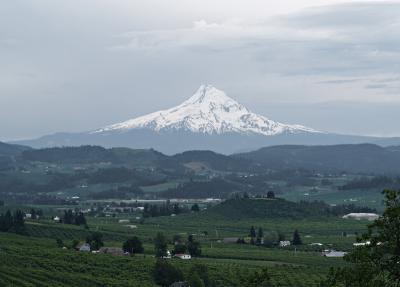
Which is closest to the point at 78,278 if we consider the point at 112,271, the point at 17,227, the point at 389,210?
the point at 112,271

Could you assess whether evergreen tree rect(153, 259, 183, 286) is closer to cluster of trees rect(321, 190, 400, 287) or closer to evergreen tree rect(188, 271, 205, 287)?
evergreen tree rect(188, 271, 205, 287)

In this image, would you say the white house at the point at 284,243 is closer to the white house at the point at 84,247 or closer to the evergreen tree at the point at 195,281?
the white house at the point at 84,247

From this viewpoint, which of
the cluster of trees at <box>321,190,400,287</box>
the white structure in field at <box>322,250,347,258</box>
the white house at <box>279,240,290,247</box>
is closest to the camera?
the cluster of trees at <box>321,190,400,287</box>

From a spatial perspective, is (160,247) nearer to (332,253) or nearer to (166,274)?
(166,274)

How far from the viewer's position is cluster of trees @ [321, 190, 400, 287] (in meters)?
34.9

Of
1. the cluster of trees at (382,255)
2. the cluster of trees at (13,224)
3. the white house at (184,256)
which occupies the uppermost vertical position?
the cluster of trees at (382,255)

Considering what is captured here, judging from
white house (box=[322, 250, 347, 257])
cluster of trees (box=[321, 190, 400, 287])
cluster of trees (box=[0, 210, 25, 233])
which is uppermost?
cluster of trees (box=[321, 190, 400, 287])

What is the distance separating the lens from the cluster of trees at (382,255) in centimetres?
3494

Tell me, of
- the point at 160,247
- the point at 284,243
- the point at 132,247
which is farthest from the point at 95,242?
the point at 284,243

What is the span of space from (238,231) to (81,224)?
Result: 3404 centimetres

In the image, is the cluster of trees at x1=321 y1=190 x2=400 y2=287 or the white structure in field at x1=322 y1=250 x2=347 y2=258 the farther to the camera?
the white structure in field at x1=322 y1=250 x2=347 y2=258

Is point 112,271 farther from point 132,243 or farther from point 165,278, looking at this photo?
point 132,243

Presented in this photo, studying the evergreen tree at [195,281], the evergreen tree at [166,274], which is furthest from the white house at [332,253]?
the evergreen tree at [195,281]

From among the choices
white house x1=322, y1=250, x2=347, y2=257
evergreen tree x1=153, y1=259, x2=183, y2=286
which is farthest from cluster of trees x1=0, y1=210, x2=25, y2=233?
evergreen tree x1=153, y1=259, x2=183, y2=286
